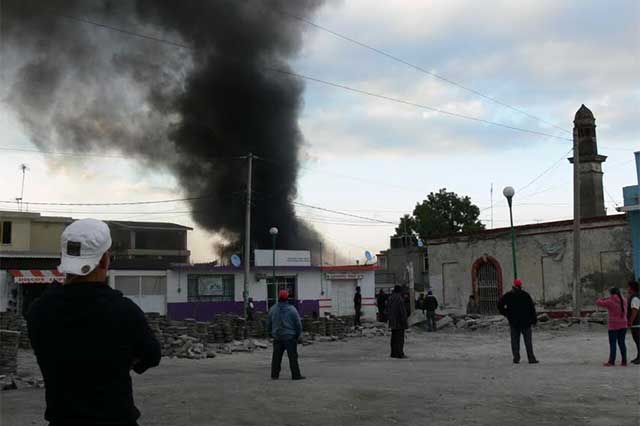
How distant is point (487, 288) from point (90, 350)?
28.8 meters

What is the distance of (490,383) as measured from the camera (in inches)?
375

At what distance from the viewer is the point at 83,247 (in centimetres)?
255

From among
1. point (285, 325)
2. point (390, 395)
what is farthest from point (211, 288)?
point (390, 395)

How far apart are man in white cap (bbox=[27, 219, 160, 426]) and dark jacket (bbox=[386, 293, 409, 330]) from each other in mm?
12306

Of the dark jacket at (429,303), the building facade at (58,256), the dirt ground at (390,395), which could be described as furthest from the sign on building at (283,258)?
the dirt ground at (390,395)

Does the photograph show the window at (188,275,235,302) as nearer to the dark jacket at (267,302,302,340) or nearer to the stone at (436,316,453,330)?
the stone at (436,316,453,330)

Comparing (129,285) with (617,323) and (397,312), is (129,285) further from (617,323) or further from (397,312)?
(617,323)

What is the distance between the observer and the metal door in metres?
29.4

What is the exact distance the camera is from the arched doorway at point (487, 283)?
29250mm

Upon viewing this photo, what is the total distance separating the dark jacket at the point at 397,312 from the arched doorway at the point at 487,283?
51.6 feet

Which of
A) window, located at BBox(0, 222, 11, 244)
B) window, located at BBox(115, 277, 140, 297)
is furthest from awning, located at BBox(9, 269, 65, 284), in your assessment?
window, located at BBox(0, 222, 11, 244)

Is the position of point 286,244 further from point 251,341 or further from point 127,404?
point 127,404

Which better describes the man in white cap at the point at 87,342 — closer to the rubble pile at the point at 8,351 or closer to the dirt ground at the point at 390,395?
the dirt ground at the point at 390,395

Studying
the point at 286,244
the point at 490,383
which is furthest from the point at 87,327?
the point at 286,244
